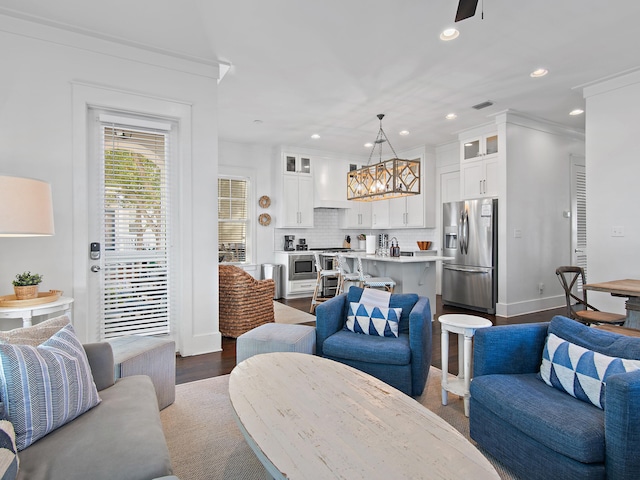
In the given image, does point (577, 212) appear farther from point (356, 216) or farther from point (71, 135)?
point (71, 135)

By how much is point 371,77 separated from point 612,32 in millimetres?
2161

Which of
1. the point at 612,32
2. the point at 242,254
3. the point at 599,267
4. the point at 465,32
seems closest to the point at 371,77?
the point at 465,32

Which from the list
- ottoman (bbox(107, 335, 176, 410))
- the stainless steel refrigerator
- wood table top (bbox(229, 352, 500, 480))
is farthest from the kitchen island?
wood table top (bbox(229, 352, 500, 480))

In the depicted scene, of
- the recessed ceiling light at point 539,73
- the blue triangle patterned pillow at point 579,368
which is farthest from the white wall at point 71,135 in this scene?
the recessed ceiling light at point 539,73

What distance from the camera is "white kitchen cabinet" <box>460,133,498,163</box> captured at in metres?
5.59

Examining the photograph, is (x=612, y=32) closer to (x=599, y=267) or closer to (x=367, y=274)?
(x=599, y=267)

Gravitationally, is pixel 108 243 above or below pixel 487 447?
above

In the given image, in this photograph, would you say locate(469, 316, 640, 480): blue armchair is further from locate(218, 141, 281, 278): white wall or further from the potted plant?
locate(218, 141, 281, 278): white wall

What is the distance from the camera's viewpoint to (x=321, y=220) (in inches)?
316

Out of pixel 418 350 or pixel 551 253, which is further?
pixel 551 253

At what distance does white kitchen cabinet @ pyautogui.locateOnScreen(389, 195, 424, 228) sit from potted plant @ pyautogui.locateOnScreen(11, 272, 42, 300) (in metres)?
6.17

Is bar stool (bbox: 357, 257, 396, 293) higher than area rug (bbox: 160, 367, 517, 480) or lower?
higher

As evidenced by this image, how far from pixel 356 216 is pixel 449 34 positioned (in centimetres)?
509

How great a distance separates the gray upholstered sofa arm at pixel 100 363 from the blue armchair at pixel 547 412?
6.36ft
